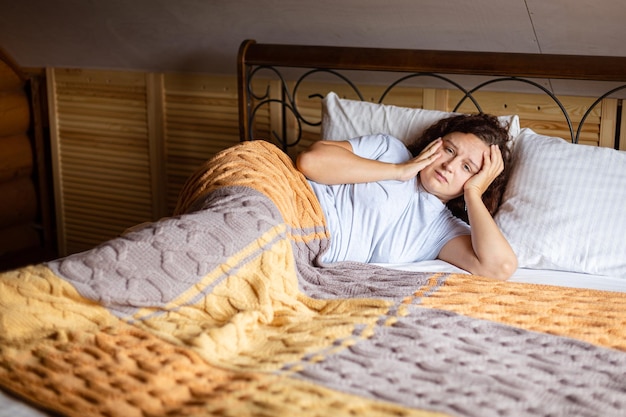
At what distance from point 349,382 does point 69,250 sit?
2.84m

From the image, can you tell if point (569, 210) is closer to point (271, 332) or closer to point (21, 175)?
point (271, 332)

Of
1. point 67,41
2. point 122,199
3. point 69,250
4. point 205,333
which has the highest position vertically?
point 67,41

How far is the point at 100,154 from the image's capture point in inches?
144

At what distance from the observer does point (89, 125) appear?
3.66 metres

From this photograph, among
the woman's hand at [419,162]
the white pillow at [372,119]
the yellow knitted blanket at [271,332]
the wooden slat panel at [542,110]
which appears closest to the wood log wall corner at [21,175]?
the white pillow at [372,119]

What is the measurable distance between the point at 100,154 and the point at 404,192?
6.49ft

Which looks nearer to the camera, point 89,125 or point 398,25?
point 398,25

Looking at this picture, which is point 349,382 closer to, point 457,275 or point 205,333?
point 205,333

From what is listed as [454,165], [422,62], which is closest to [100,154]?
[422,62]

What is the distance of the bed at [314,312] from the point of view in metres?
1.31

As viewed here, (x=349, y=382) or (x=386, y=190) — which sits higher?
(x=386, y=190)

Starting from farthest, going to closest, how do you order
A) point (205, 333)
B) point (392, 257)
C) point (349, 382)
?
1. point (392, 257)
2. point (205, 333)
3. point (349, 382)

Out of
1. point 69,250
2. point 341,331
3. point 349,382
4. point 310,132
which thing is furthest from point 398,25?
point 69,250

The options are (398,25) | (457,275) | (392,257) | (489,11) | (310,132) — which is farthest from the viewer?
(310,132)
